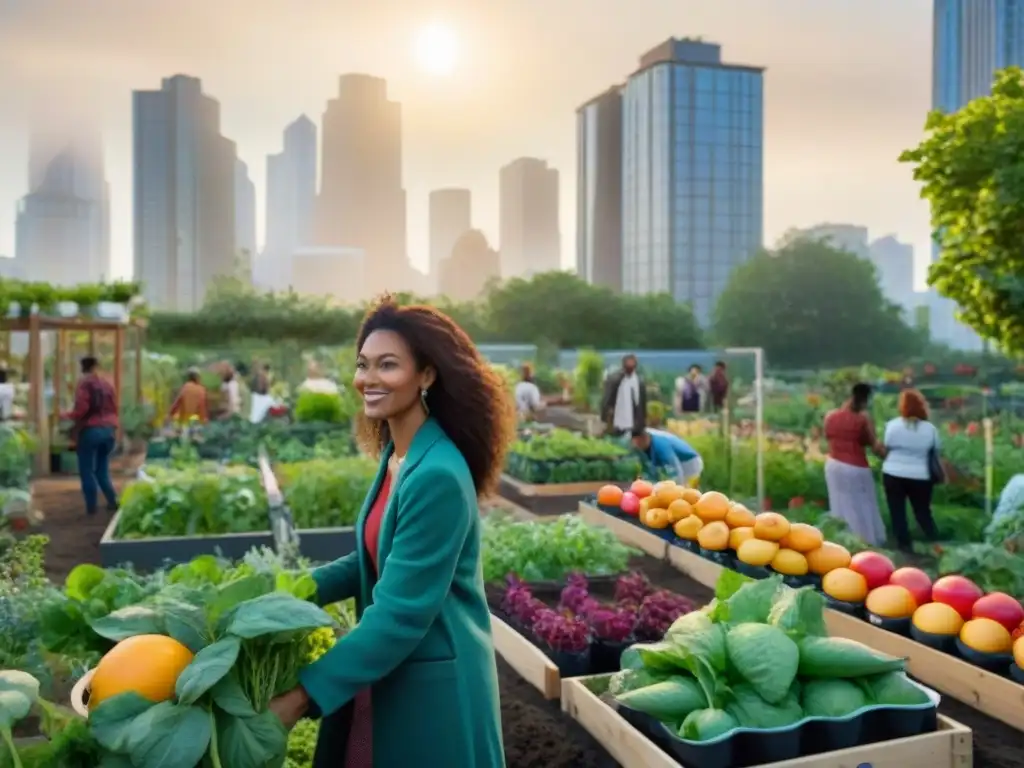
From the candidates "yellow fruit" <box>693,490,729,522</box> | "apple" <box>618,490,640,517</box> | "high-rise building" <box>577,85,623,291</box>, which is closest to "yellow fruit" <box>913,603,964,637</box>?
"yellow fruit" <box>693,490,729,522</box>

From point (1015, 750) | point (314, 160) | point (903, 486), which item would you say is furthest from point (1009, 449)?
point (314, 160)

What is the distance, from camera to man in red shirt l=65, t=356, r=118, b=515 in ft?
31.9

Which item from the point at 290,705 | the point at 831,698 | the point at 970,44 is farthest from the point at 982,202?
the point at 970,44

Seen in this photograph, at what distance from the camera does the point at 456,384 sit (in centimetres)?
211

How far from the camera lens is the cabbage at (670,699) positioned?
293 centimetres

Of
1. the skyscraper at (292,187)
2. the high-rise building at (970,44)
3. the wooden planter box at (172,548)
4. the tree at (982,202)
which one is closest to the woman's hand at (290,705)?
the wooden planter box at (172,548)

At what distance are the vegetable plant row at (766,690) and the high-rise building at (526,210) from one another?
5917 inches

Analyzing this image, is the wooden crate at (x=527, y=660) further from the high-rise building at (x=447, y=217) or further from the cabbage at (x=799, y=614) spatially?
the high-rise building at (x=447, y=217)

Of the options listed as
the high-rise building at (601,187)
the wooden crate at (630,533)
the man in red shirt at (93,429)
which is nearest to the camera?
the wooden crate at (630,533)

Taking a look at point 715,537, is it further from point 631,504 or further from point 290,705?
point 290,705

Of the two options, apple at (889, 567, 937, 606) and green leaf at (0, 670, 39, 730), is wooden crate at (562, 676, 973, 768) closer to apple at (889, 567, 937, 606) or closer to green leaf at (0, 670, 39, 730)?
apple at (889, 567, 937, 606)

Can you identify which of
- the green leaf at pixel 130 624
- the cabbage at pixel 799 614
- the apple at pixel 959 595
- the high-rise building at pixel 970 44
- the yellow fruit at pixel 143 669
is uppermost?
the high-rise building at pixel 970 44

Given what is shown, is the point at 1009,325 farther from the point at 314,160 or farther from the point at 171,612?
the point at 314,160

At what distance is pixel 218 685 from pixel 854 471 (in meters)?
6.71
